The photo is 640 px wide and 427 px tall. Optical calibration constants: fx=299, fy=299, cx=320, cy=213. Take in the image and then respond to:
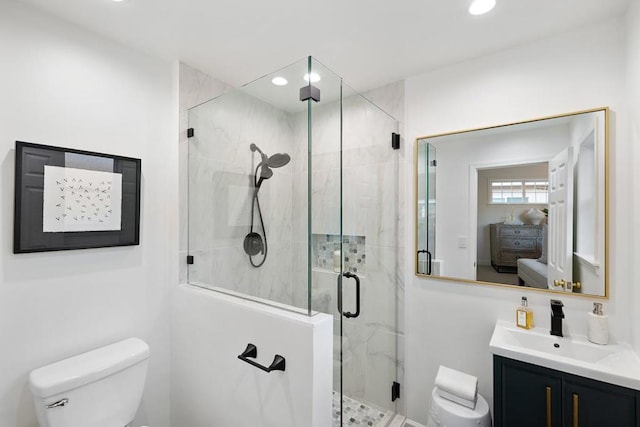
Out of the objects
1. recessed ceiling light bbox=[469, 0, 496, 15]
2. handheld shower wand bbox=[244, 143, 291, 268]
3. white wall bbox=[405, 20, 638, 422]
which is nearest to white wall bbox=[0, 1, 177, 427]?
handheld shower wand bbox=[244, 143, 291, 268]

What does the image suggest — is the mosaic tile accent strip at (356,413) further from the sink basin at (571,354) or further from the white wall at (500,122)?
the sink basin at (571,354)

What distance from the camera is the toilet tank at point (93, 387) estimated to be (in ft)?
4.45

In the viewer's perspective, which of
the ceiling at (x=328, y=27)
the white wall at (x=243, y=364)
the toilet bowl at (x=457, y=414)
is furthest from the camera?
the toilet bowl at (x=457, y=414)

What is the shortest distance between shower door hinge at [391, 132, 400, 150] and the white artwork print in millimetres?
1807

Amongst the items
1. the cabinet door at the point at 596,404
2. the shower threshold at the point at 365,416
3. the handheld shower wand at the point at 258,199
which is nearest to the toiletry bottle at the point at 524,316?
the cabinet door at the point at 596,404

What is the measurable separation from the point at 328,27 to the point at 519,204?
1534 millimetres

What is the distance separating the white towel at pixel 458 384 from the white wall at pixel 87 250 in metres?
1.80

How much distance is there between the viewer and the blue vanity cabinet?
50.1 inches

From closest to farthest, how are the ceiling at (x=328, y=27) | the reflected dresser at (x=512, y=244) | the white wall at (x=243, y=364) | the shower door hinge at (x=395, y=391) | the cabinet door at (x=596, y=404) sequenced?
the cabinet door at (x=596, y=404) < the white wall at (x=243, y=364) < the ceiling at (x=328, y=27) < the reflected dresser at (x=512, y=244) < the shower door hinge at (x=395, y=391)

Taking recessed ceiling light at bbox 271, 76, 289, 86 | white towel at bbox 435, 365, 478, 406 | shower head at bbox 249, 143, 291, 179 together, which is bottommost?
white towel at bbox 435, 365, 478, 406

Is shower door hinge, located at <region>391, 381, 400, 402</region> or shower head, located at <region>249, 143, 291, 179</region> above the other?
shower head, located at <region>249, 143, 291, 179</region>

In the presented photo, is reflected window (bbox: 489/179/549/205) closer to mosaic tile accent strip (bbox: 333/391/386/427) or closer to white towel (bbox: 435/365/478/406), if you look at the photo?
white towel (bbox: 435/365/478/406)

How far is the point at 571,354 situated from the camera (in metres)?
1.57

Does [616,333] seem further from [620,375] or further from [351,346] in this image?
[351,346]
